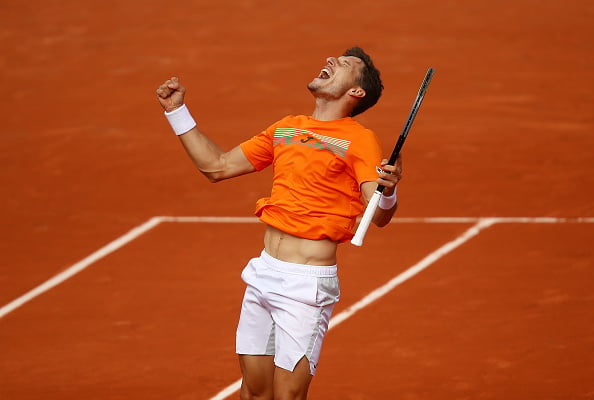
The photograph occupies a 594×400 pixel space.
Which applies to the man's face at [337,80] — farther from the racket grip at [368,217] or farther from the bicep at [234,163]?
the racket grip at [368,217]

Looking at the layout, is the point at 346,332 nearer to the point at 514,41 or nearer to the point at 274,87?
Answer: the point at 274,87

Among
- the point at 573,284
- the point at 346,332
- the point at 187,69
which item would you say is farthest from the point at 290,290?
the point at 187,69

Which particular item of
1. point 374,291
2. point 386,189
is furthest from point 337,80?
point 374,291

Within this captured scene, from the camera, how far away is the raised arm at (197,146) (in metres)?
6.27

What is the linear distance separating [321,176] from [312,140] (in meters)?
0.18

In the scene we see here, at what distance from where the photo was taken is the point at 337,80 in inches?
237

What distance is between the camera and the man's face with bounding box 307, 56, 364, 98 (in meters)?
6.02

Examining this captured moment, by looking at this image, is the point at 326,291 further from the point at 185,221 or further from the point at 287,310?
the point at 185,221

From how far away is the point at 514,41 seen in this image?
46.9ft

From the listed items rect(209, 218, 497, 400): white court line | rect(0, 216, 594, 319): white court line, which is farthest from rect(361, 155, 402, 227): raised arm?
rect(0, 216, 594, 319): white court line

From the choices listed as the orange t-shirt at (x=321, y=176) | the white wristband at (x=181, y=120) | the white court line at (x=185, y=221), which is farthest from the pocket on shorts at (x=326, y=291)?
the white court line at (x=185, y=221)

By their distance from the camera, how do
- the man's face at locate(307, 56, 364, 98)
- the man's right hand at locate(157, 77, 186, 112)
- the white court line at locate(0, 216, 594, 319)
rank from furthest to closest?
the white court line at locate(0, 216, 594, 319)
the man's right hand at locate(157, 77, 186, 112)
the man's face at locate(307, 56, 364, 98)

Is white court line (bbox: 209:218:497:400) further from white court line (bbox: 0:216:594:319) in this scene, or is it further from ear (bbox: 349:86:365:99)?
ear (bbox: 349:86:365:99)

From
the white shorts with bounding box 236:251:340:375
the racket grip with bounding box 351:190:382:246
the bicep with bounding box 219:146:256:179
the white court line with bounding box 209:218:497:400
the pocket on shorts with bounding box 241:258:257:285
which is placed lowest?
the white court line with bounding box 209:218:497:400
